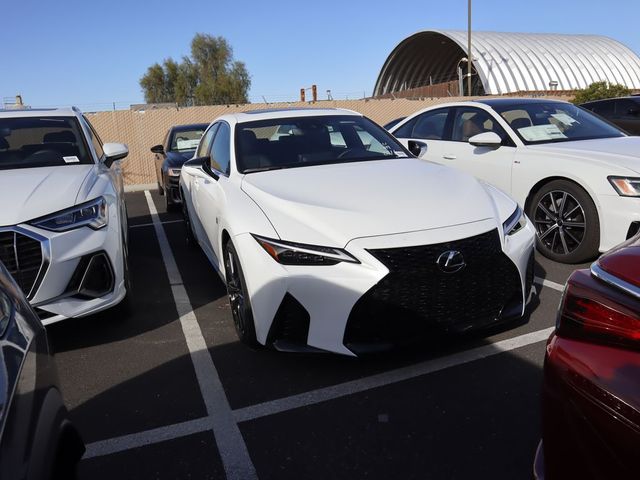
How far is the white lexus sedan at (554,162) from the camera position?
447 cm

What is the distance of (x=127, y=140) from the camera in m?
15.6

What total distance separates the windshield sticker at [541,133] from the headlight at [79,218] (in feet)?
13.9

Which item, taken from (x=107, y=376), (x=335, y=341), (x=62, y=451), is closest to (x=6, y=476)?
(x=62, y=451)

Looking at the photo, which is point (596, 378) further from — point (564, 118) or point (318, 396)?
point (564, 118)

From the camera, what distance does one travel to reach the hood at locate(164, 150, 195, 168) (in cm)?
892

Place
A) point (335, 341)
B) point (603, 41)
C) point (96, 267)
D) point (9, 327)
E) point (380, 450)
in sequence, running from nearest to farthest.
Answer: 1. point (9, 327)
2. point (380, 450)
3. point (335, 341)
4. point (96, 267)
5. point (603, 41)

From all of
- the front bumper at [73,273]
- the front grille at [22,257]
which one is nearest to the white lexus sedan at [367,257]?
the front bumper at [73,273]

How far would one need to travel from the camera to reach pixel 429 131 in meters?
6.82

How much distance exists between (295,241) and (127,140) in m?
14.2

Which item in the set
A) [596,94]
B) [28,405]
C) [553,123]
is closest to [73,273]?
[28,405]

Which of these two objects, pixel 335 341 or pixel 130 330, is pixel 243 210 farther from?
pixel 130 330

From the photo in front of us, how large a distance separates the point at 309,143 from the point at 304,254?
183 cm

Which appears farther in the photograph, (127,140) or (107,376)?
(127,140)

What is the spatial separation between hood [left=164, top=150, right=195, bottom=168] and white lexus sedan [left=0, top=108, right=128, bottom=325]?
14.7 feet
